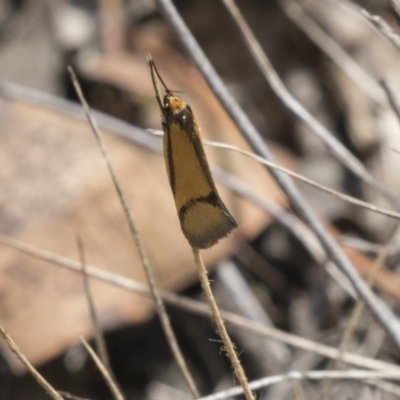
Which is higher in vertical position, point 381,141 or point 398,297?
point 381,141

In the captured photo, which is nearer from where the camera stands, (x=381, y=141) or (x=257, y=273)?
(x=257, y=273)

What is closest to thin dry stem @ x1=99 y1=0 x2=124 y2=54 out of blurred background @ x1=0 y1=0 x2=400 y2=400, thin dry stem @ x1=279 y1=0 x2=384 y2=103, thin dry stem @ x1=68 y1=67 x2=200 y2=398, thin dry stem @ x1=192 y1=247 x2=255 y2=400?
blurred background @ x1=0 y1=0 x2=400 y2=400

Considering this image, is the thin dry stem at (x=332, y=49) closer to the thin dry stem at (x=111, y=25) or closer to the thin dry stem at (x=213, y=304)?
the thin dry stem at (x=111, y=25)

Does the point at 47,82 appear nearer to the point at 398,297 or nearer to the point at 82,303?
the point at 82,303

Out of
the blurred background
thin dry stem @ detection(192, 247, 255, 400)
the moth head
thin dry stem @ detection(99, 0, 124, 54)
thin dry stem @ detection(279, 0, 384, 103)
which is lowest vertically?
the blurred background

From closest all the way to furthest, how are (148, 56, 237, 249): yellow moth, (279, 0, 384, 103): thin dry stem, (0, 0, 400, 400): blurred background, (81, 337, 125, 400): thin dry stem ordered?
1. (148, 56, 237, 249): yellow moth
2. (81, 337, 125, 400): thin dry stem
3. (0, 0, 400, 400): blurred background
4. (279, 0, 384, 103): thin dry stem

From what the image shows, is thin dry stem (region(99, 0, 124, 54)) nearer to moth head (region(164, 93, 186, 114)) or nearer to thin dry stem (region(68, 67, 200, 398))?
thin dry stem (region(68, 67, 200, 398))

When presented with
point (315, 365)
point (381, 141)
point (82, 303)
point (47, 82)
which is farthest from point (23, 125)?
point (381, 141)
